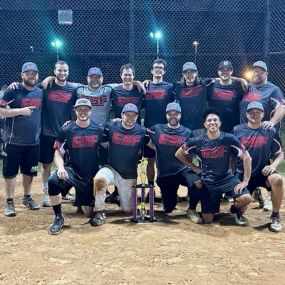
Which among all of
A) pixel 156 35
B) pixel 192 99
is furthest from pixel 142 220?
pixel 156 35

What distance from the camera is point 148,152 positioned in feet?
19.3

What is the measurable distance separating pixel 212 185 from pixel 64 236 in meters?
1.82

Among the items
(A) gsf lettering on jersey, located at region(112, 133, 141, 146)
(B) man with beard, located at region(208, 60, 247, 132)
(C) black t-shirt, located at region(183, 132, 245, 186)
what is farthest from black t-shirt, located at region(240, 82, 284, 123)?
(A) gsf lettering on jersey, located at region(112, 133, 141, 146)

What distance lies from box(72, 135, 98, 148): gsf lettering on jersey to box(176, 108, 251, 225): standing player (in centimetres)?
105

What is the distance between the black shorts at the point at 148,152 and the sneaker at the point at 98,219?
1079 mm

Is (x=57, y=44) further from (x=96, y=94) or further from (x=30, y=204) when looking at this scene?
(x=30, y=204)

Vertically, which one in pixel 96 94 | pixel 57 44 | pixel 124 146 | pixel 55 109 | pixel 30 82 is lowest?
pixel 124 146

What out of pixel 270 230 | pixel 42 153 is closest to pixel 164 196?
pixel 270 230

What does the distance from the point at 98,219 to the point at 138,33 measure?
27.8ft

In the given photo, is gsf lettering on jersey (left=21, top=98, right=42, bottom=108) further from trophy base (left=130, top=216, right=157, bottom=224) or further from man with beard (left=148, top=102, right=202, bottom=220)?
trophy base (left=130, top=216, right=157, bottom=224)

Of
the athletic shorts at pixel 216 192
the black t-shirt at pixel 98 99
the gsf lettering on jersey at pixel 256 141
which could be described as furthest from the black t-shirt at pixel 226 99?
the black t-shirt at pixel 98 99

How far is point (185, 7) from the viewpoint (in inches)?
459

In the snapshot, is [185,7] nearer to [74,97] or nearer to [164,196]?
[74,97]

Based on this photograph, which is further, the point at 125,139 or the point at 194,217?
the point at 125,139
